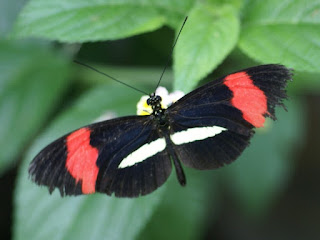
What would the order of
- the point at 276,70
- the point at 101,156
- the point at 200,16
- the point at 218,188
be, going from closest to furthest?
the point at 276,70 → the point at 101,156 → the point at 200,16 → the point at 218,188

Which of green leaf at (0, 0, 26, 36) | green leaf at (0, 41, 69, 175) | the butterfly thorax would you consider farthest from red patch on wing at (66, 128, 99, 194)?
green leaf at (0, 0, 26, 36)

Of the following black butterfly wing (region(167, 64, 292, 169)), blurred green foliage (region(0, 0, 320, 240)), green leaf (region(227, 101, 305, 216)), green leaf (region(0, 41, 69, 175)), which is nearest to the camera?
black butterfly wing (region(167, 64, 292, 169))

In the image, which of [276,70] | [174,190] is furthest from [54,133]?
[276,70]

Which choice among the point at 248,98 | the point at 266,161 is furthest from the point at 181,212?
the point at 248,98

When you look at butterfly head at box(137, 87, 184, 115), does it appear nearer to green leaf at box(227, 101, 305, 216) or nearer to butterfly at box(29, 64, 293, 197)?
butterfly at box(29, 64, 293, 197)

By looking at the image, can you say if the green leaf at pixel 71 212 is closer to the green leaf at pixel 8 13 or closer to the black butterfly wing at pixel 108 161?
the black butterfly wing at pixel 108 161

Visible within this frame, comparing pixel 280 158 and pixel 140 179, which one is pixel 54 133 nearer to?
pixel 140 179
